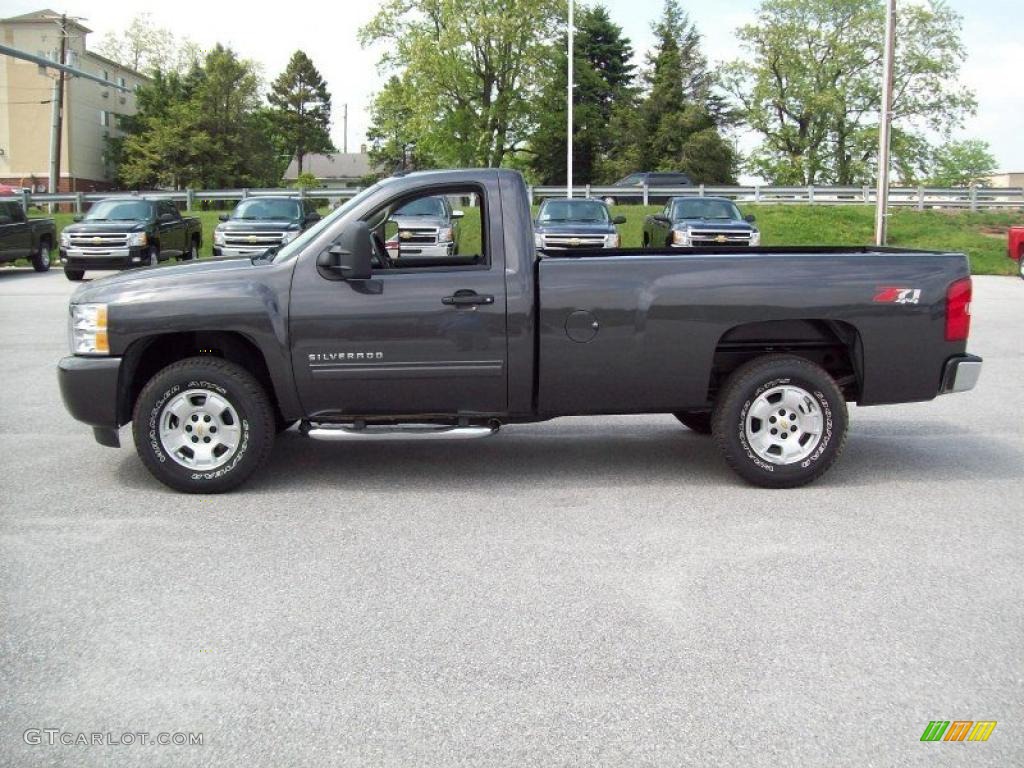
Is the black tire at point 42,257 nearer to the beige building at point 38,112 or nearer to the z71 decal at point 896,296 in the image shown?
the z71 decal at point 896,296

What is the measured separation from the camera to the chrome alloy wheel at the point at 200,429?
6.21 meters

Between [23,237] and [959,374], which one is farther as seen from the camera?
[23,237]

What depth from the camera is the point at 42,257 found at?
27281 mm

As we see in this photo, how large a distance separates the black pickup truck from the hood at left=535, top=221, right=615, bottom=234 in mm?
17232

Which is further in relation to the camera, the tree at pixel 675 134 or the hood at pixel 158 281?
the tree at pixel 675 134

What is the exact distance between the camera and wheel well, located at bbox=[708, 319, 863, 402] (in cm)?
648

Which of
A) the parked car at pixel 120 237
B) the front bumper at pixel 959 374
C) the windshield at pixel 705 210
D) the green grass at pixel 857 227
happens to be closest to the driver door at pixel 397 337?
the front bumper at pixel 959 374

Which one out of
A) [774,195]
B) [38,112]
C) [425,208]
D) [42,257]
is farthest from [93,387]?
[38,112]

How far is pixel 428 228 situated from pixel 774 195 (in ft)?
94.6

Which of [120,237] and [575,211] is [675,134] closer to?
[575,211]

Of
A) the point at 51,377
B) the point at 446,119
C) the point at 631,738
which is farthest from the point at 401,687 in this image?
the point at 446,119

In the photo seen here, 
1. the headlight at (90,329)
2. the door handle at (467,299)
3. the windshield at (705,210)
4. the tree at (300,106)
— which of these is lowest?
the headlight at (90,329)

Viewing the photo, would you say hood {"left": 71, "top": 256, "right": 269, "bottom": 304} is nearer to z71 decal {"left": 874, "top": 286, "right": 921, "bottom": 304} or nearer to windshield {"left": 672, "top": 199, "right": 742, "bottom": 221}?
z71 decal {"left": 874, "top": 286, "right": 921, "bottom": 304}

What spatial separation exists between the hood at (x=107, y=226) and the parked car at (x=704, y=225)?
12284 millimetres
